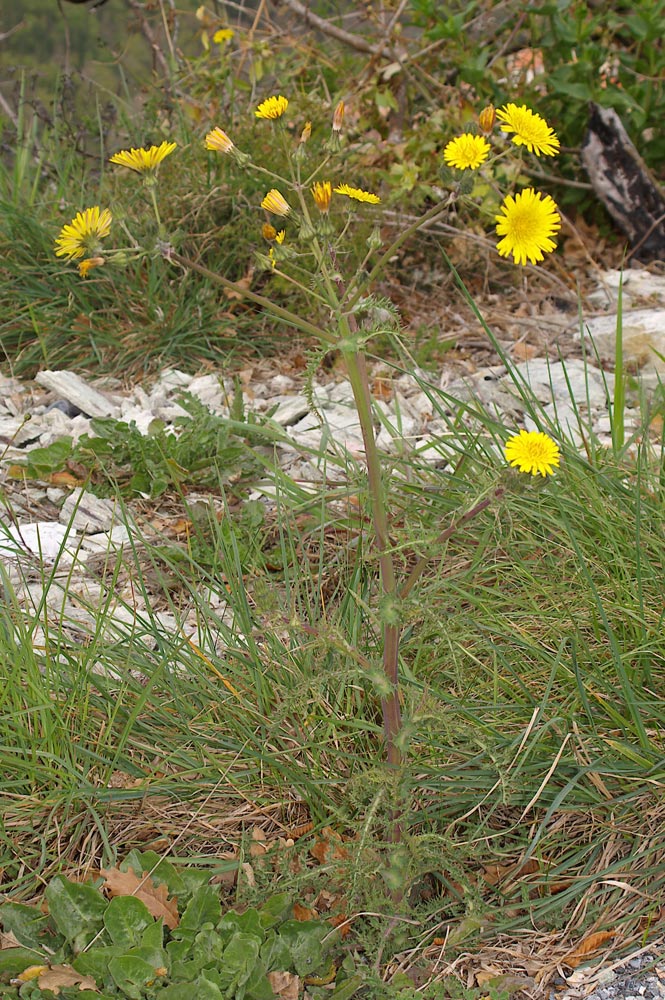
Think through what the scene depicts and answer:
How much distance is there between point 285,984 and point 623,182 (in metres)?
3.50

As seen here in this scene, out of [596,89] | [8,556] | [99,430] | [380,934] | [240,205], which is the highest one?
[596,89]

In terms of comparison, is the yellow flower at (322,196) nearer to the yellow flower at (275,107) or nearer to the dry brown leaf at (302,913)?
the yellow flower at (275,107)

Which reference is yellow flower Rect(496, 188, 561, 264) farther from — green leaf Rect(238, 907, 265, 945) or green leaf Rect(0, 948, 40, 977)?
green leaf Rect(0, 948, 40, 977)

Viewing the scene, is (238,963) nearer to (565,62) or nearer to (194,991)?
(194,991)

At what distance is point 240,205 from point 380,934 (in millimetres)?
2797

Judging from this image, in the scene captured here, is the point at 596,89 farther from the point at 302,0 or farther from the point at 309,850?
the point at 309,850

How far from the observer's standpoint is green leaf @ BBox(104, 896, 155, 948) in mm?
1436

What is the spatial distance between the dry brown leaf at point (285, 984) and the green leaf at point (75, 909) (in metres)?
0.28

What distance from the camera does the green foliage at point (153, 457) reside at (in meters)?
2.65

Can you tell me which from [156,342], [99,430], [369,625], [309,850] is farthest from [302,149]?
[156,342]

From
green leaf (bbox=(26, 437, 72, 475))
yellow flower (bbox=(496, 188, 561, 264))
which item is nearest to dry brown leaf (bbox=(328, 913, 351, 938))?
yellow flower (bbox=(496, 188, 561, 264))

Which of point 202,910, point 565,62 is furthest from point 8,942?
point 565,62

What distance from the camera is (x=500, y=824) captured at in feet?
5.67

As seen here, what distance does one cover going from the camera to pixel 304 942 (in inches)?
58.6
